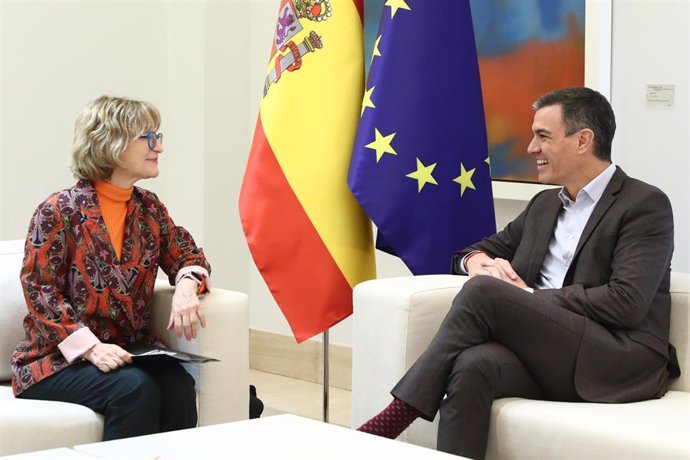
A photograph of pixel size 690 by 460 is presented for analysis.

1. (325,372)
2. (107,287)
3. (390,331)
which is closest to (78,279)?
(107,287)

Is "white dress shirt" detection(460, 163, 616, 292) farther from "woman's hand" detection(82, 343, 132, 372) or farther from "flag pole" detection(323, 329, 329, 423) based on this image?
"woman's hand" detection(82, 343, 132, 372)

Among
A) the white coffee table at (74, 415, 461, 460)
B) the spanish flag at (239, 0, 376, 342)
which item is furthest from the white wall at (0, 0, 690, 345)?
the white coffee table at (74, 415, 461, 460)

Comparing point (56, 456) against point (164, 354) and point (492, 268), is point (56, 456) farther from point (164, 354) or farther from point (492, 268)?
point (492, 268)

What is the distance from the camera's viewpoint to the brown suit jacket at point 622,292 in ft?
9.39

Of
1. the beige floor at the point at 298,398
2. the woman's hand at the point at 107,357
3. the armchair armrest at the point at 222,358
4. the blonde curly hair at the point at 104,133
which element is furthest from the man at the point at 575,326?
the beige floor at the point at 298,398

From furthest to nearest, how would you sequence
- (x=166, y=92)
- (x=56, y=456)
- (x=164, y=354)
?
(x=166, y=92)
(x=164, y=354)
(x=56, y=456)

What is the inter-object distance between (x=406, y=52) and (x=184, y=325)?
47.4 inches

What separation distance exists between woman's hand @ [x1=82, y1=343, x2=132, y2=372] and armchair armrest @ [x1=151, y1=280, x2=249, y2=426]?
22cm

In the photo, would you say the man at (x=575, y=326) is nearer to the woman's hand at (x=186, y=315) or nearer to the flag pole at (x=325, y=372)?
the woman's hand at (x=186, y=315)

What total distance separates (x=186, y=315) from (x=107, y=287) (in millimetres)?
228

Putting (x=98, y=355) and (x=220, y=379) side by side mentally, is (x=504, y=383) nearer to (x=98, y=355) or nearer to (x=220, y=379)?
(x=220, y=379)

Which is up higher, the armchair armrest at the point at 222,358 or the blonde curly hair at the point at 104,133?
the blonde curly hair at the point at 104,133

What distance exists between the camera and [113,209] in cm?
309

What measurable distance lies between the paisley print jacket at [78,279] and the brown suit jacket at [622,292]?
112 cm
